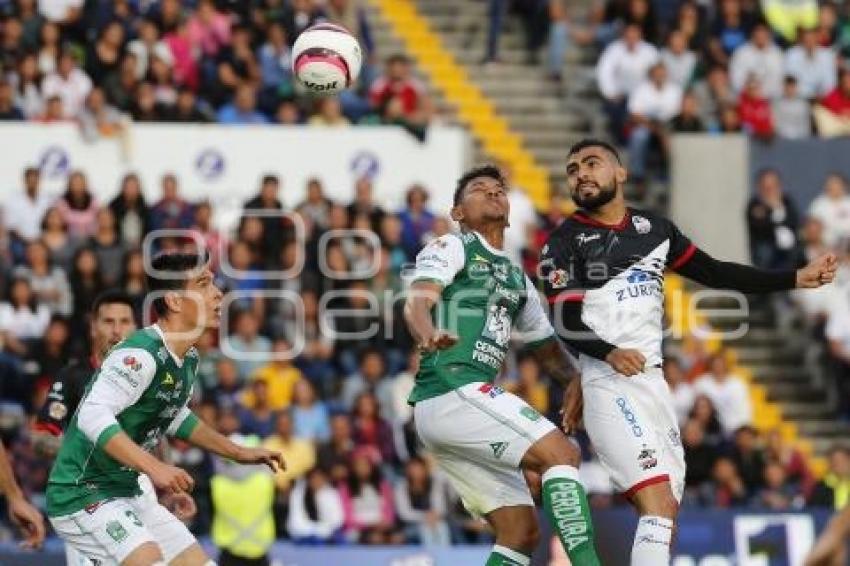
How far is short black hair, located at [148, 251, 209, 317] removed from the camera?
12727 mm

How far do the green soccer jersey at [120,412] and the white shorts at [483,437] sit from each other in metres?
1.38

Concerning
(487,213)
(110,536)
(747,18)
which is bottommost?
(110,536)

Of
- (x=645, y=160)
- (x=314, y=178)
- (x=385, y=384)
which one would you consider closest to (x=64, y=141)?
(x=314, y=178)

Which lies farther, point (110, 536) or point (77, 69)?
point (77, 69)

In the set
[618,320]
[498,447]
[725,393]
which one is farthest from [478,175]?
[725,393]

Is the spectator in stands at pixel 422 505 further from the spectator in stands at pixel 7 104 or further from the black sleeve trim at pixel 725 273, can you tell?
the black sleeve trim at pixel 725 273

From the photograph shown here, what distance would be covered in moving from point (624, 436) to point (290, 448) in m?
8.19

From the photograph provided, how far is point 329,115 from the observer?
23922 millimetres

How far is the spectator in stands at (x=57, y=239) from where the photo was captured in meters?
21.8

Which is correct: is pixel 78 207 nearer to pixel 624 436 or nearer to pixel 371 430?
pixel 371 430

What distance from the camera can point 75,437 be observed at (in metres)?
12.5

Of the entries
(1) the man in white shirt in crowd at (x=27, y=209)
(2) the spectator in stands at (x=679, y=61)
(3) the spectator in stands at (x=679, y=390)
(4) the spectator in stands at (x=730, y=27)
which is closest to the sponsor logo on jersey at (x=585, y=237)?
(3) the spectator in stands at (x=679, y=390)

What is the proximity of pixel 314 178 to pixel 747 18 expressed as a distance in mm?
6820

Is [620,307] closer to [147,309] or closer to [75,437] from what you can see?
[75,437]
